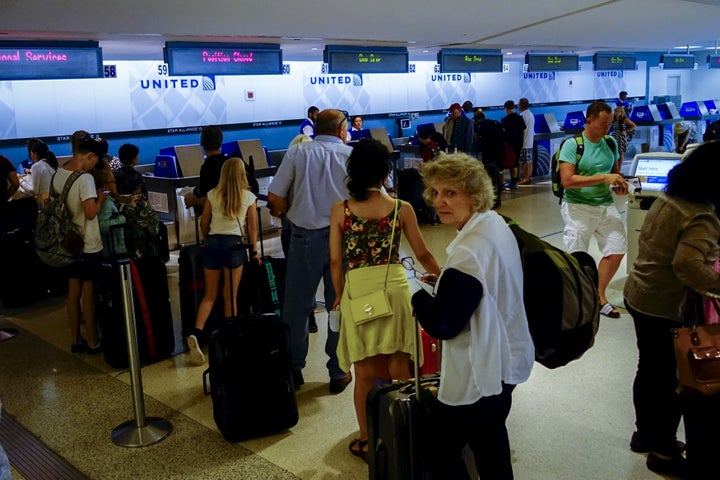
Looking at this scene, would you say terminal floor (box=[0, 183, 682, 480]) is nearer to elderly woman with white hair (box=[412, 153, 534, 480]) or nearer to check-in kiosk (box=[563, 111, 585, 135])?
elderly woman with white hair (box=[412, 153, 534, 480])

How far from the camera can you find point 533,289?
2463 mm

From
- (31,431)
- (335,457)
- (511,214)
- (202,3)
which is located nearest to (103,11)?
(202,3)

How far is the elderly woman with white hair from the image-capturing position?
2.27 m

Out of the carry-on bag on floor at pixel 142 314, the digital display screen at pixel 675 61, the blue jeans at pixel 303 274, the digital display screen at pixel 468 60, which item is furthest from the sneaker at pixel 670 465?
the digital display screen at pixel 675 61

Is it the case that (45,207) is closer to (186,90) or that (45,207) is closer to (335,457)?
(335,457)

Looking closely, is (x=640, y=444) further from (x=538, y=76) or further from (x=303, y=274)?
(x=538, y=76)

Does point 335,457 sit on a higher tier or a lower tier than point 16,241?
lower

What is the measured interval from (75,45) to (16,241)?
2.10m

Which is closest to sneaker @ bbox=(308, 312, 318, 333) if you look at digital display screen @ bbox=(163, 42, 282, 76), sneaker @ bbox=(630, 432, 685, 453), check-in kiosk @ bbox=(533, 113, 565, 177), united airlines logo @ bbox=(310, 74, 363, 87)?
sneaker @ bbox=(630, 432, 685, 453)

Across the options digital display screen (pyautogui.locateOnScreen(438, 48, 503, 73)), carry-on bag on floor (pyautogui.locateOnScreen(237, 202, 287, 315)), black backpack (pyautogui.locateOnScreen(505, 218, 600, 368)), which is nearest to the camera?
black backpack (pyautogui.locateOnScreen(505, 218, 600, 368))

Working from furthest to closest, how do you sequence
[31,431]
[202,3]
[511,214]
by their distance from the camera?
[511,214], [202,3], [31,431]

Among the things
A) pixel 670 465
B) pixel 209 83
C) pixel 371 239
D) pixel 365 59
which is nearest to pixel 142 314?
pixel 371 239

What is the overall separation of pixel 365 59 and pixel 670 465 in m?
7.95

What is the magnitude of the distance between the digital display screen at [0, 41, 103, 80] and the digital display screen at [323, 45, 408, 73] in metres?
3.32
